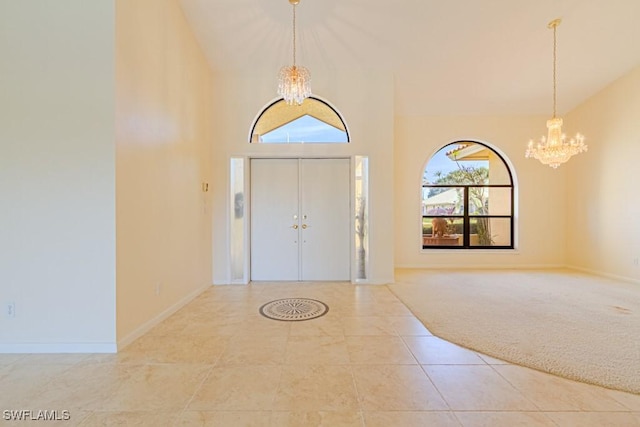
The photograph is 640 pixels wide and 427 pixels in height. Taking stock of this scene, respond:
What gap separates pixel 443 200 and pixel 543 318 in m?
3.50

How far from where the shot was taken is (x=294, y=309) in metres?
3.58

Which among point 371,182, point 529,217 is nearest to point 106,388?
point 371,182

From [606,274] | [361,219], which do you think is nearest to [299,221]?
[361,219]

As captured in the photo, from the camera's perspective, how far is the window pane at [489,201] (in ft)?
20.7

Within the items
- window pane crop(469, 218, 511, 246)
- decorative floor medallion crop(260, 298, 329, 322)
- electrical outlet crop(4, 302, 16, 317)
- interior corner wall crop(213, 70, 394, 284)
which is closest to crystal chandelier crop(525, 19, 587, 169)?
window pane crop(469, 218, 511, 246)

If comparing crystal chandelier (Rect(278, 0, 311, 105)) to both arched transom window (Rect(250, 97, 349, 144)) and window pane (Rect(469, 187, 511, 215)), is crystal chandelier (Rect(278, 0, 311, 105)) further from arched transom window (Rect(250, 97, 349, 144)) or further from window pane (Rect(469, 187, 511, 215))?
window pane (Rect(469, 187, 511, 215))

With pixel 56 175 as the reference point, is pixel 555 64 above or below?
above

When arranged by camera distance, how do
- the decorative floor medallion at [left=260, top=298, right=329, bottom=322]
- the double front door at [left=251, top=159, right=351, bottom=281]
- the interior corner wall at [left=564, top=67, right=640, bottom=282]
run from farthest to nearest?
the double front door at [left=251, top=159, right=351, bottom=281] < the interior corner wall at [left=564, top=67, right=640, bottom=282] < the decorative floor medallion at [left=260, top=298, right=329, bottom=322]

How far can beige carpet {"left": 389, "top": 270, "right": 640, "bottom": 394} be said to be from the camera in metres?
2.25

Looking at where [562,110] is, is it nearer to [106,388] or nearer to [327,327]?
[327,327]

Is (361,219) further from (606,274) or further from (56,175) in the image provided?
(606,274)

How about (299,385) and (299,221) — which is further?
(299,221)
